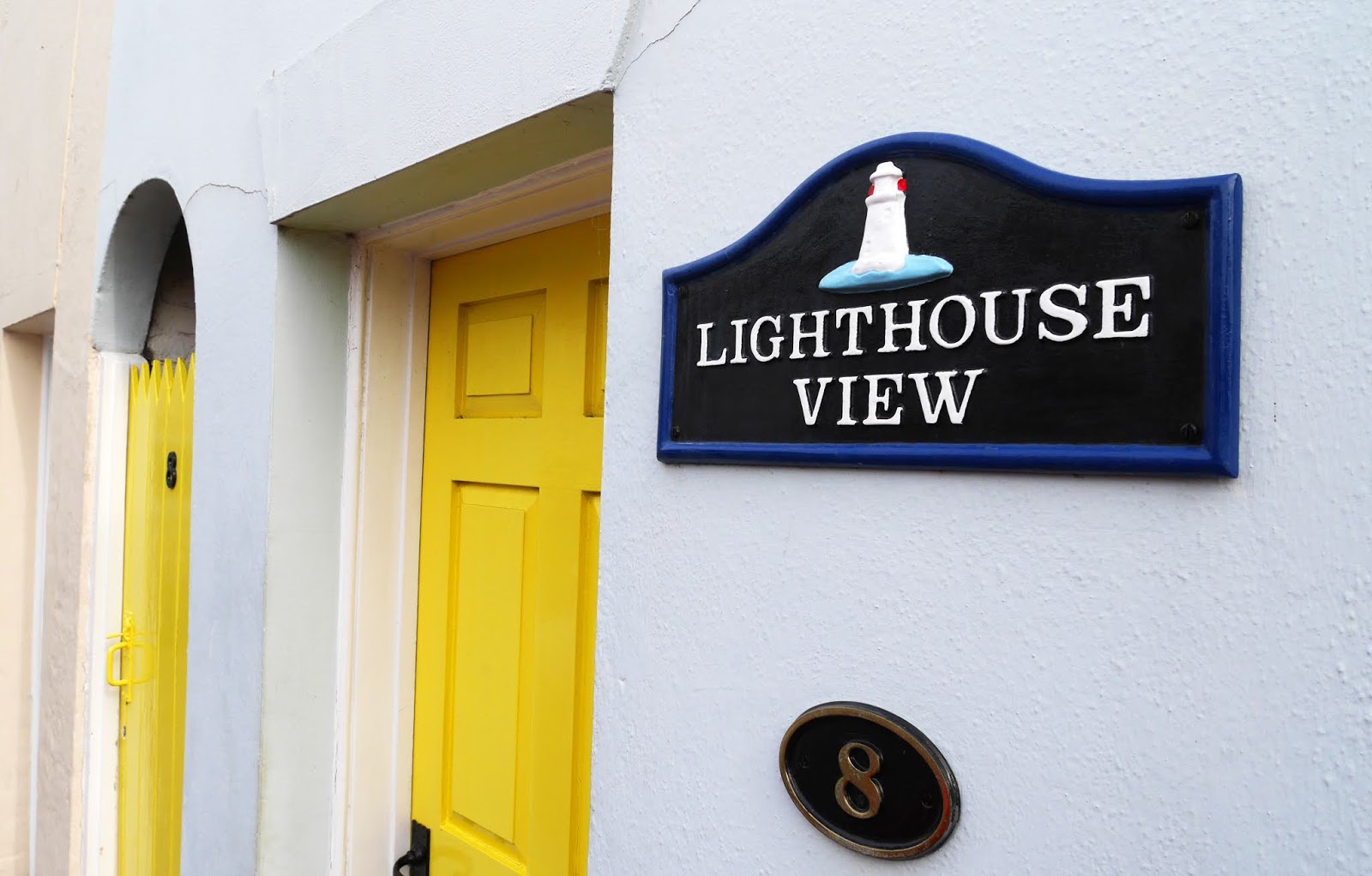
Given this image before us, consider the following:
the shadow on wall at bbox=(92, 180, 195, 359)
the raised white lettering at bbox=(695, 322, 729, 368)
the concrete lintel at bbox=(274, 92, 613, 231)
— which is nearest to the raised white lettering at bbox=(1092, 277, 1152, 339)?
the raised white lettering at bbox=(695, 322, 729, 368)

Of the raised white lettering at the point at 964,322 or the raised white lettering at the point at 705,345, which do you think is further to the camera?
the raised white lettering at the point at 705,345

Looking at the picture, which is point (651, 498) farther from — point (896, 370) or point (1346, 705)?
point (1346, 705)

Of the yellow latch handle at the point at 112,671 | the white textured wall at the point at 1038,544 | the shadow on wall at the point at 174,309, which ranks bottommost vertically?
the yellow latch handle at the point at 112,671

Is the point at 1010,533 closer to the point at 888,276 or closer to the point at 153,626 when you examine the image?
the point at 888,276

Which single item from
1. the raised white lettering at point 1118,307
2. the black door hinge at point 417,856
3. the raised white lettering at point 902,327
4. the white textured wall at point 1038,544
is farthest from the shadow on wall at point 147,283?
the raised white lettering at point 1118,307

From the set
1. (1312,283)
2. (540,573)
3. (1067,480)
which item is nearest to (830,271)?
(1067,480)

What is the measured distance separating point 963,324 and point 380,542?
163cm

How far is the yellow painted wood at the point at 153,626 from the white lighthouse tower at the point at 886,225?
2219 mm

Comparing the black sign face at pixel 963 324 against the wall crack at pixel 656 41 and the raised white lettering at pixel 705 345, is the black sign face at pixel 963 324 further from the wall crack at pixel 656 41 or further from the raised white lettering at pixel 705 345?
the wall crack at pixel 656 41

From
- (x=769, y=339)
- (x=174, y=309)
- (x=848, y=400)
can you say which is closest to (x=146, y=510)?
(x=174, y=309)

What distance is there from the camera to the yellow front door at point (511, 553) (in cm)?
166

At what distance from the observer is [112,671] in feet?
9.32

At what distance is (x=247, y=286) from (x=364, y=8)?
75 cm

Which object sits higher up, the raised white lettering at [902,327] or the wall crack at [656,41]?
the wall crack at [656,41]
